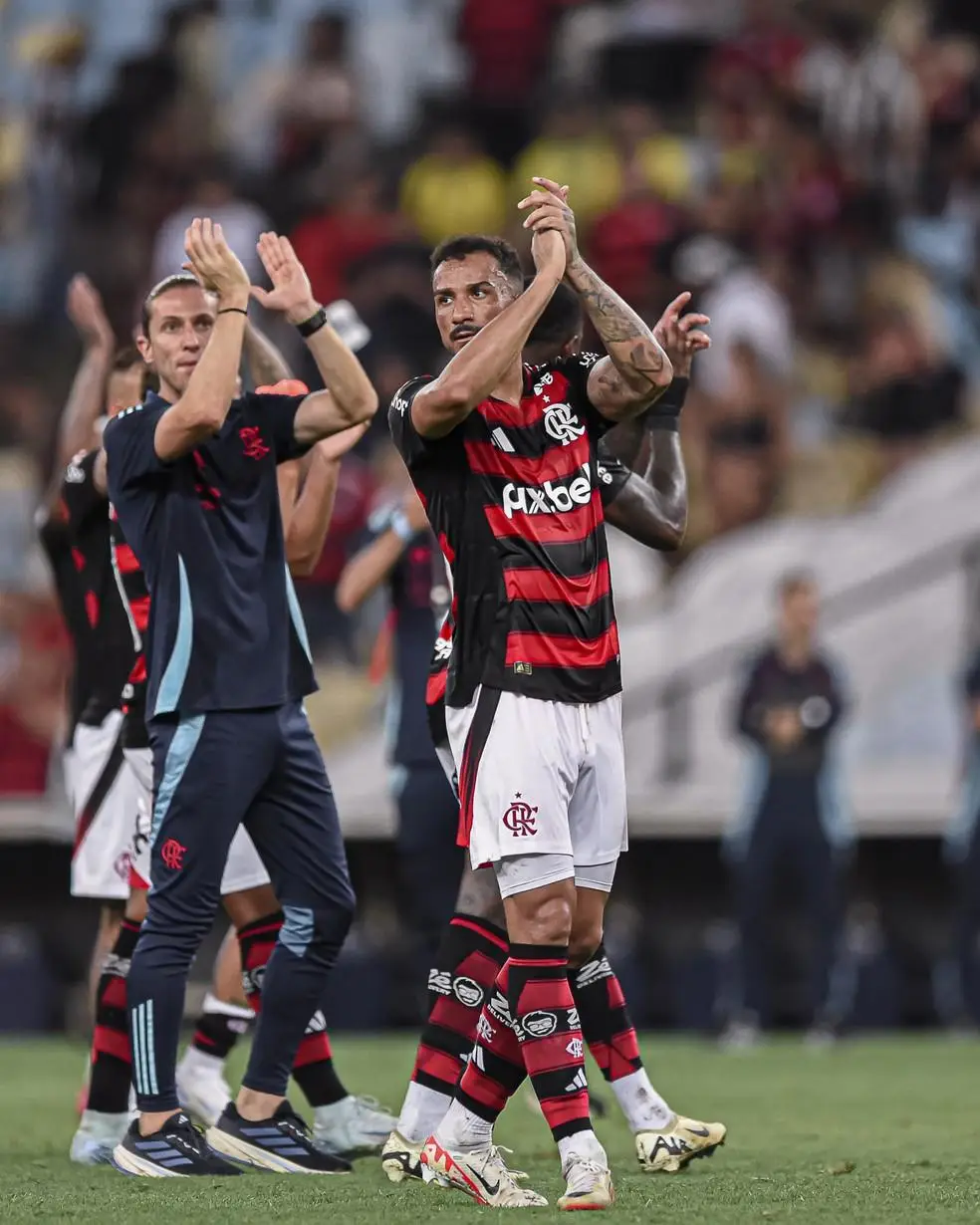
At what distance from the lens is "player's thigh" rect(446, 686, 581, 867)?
5.38m

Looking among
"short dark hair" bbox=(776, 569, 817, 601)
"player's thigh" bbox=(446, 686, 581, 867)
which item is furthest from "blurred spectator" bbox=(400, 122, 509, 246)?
"player's thigh" bbox=(446, 686, 581, 867)

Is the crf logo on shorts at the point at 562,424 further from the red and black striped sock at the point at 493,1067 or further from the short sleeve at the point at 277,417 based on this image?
the red and black striped sock at the point at 493,1067

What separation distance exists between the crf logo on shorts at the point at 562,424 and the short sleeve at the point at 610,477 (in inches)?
20.0

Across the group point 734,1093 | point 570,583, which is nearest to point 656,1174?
point 570,583

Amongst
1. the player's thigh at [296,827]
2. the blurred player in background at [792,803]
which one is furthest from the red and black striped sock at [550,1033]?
the blurred player in background at [792,803]

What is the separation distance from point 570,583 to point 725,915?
26.6 ft

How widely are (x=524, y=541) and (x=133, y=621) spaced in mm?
1784

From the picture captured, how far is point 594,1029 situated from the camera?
20.6 feet

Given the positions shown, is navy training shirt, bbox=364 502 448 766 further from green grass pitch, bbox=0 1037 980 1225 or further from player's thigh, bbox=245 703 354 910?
player's thigh, bbox=245 703 354 910

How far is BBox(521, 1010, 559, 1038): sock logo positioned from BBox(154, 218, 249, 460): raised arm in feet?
5.71

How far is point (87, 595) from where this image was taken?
7.59m

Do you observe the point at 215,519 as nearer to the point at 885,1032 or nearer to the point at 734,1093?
the point at 734,1093

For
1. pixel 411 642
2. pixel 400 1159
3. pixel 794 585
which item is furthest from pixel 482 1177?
pixel 794 585

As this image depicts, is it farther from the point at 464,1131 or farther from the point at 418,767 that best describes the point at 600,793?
the point at 418,767
